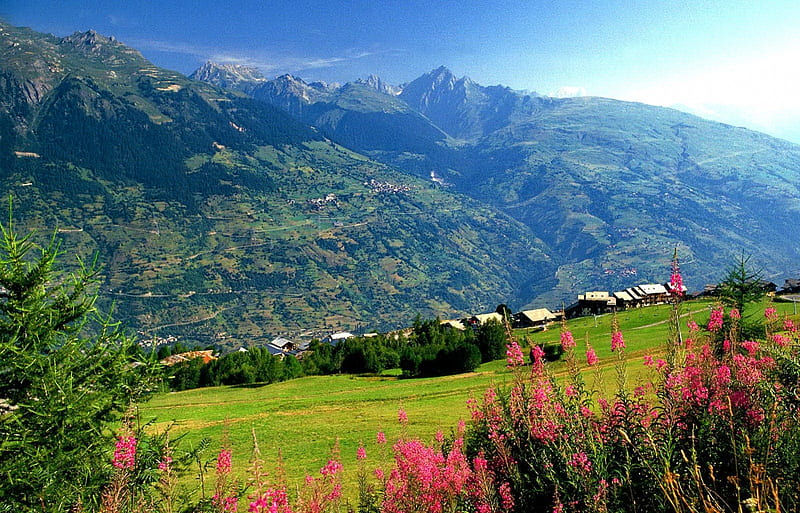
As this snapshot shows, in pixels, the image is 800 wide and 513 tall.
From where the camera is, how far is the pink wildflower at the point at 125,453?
20.8ft

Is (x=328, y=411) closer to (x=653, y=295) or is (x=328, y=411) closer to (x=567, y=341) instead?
(x=567, y=341)

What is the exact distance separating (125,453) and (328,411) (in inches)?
902

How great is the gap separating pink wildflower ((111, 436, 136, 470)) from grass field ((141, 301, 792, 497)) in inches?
70.6

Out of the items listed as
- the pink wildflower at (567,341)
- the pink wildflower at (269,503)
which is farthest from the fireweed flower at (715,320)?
the pink wildflower at (269,503)

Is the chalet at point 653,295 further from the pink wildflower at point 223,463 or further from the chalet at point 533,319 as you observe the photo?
the pink wildflower at point 223,463

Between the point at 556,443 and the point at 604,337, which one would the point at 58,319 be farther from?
the point at 604,337

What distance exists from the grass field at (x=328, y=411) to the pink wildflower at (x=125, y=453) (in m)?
1.79

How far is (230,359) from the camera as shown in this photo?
57594mm

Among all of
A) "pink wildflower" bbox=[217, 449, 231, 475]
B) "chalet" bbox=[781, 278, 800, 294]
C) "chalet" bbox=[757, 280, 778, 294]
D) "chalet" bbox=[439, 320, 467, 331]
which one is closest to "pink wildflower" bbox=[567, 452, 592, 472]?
"pink wildflower" bbox=[217, 449, 231, 475]

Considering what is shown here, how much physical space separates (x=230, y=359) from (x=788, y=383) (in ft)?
193

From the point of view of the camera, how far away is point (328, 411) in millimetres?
28438

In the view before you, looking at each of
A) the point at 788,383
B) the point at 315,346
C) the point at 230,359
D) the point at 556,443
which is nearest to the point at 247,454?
the point at 556,443

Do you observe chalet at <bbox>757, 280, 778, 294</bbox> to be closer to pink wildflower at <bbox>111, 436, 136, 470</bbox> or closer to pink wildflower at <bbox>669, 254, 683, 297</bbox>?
pink wildflower at <bbox>669, 254, 683, 297</bbox>

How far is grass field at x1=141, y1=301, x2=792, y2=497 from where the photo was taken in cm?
1719
